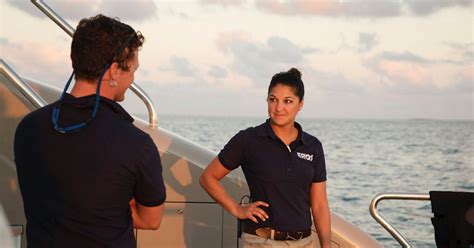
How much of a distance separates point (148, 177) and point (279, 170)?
954 millimetres

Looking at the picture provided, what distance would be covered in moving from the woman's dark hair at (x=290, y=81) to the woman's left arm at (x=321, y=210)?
375mm

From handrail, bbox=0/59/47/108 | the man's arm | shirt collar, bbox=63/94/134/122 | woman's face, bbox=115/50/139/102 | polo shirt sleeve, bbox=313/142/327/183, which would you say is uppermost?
handrail, bbox=0/59/47/108

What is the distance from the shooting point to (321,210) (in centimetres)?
323

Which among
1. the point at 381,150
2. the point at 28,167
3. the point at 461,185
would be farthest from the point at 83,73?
the point at 381,150

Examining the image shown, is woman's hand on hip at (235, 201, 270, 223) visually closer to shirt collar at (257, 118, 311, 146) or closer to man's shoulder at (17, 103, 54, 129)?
shirt collar at (257, 118, 311, 146)

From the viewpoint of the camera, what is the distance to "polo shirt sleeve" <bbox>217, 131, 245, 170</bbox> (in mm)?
3176

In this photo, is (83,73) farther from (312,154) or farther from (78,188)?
(312,154)

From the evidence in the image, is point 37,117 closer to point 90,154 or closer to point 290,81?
point 90,154

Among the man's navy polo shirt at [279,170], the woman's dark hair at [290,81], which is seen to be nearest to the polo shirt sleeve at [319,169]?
the man's navy polo shirt at [279,170]

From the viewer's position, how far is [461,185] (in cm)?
2798

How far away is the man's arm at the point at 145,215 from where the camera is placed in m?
2.36

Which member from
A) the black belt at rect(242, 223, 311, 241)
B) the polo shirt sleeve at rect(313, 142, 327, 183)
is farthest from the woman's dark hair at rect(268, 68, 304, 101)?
the black belt at rect(242, 223, 311, 241)

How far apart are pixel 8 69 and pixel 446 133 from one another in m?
63.8

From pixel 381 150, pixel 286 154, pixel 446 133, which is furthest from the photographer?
pixel 446 133
